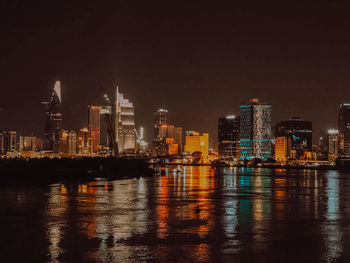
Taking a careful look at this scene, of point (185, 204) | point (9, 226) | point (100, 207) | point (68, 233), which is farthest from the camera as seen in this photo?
point (185, 204)

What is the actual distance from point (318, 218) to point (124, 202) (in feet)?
39.3

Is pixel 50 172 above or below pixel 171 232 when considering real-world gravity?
above

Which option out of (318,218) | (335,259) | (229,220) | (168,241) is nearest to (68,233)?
(168,241)

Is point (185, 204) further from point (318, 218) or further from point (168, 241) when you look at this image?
point (168, 241)

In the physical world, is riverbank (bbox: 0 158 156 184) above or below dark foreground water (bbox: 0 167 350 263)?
above

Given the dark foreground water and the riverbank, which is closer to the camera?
the dark foreground water

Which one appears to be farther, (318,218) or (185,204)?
(185,204)

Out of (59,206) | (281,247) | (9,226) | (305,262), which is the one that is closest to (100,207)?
(59,206)

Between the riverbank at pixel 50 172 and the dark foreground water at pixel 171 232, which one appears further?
the riverbank at pixel 50 172

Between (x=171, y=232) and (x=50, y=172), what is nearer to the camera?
(x=171, y=232)

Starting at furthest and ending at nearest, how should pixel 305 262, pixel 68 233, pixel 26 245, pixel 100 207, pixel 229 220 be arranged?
pixel 100 207 → pixel 229 220 → pixel 68 233 → pixel 26 245 → pixel 305 262

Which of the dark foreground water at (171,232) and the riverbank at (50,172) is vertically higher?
the riverbank at (50,172)

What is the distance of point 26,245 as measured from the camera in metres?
15.2

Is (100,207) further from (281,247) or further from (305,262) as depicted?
(305,262)
